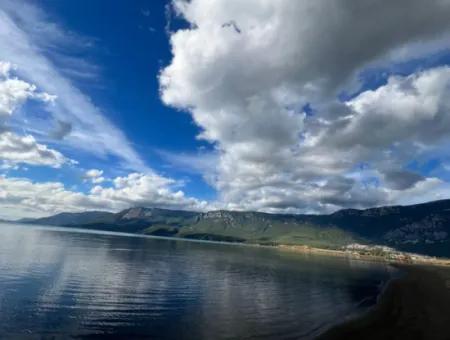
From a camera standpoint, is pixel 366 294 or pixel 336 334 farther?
pixel 366 294

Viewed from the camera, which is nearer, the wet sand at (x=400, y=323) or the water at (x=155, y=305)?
the water at (x=155, y=305)

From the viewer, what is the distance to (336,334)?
47312 mm

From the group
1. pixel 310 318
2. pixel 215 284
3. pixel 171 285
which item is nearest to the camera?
pixel 310 318

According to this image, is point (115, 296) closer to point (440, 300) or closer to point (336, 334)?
point (336, 334)

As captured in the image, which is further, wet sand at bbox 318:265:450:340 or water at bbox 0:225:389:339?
wet sand at bbox 318:265:450:340

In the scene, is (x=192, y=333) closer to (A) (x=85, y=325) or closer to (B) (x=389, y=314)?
(A) (x=85, y=325)

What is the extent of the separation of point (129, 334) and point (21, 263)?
Answer: 220 ft

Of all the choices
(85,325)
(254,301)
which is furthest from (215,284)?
(85,325)

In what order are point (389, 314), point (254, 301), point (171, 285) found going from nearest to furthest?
point (389, 314) < point (254, 301) < point (171, 285)

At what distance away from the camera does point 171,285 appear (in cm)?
7894

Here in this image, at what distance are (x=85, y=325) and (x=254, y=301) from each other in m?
35.0

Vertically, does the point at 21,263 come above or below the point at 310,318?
above

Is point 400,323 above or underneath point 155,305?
underneath

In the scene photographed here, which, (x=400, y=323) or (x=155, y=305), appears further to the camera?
(x=155, y=305)
